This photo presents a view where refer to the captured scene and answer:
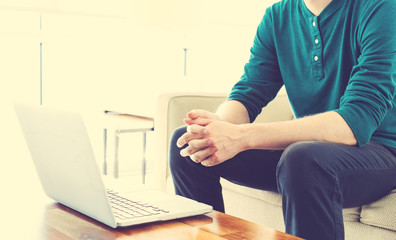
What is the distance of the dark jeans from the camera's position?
3.54 feet

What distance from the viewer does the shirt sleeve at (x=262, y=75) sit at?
1.57m

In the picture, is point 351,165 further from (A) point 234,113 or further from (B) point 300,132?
(A) point 234,113

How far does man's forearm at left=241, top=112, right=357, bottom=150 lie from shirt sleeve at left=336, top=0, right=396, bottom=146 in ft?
0.07

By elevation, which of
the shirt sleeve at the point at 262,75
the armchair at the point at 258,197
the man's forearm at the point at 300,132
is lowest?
the armchair at the point at 258,197

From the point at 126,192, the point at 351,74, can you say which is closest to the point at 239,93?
the point at 351,74

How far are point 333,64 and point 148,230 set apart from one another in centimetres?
76

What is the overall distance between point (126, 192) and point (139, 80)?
2335 millimetres

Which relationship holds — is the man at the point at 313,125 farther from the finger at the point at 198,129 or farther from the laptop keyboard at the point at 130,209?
the laptop keyboard at the point at 130,209

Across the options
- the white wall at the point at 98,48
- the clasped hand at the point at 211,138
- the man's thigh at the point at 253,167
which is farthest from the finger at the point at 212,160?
the white wall at the point at 98,48

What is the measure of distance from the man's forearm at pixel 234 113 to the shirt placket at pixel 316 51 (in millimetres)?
231

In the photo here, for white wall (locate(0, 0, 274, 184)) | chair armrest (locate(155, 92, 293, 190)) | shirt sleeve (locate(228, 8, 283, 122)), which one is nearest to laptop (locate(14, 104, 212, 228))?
shirt sleeve (locate(228, 8, 283, 122))

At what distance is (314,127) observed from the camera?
1225 millimetres

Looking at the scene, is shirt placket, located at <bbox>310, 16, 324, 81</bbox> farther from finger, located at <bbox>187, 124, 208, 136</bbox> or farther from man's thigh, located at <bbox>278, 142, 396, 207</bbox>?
finger, located at <bbox>187, 124, 208, 136</bbox>

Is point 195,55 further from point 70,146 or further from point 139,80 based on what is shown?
point 70,146
